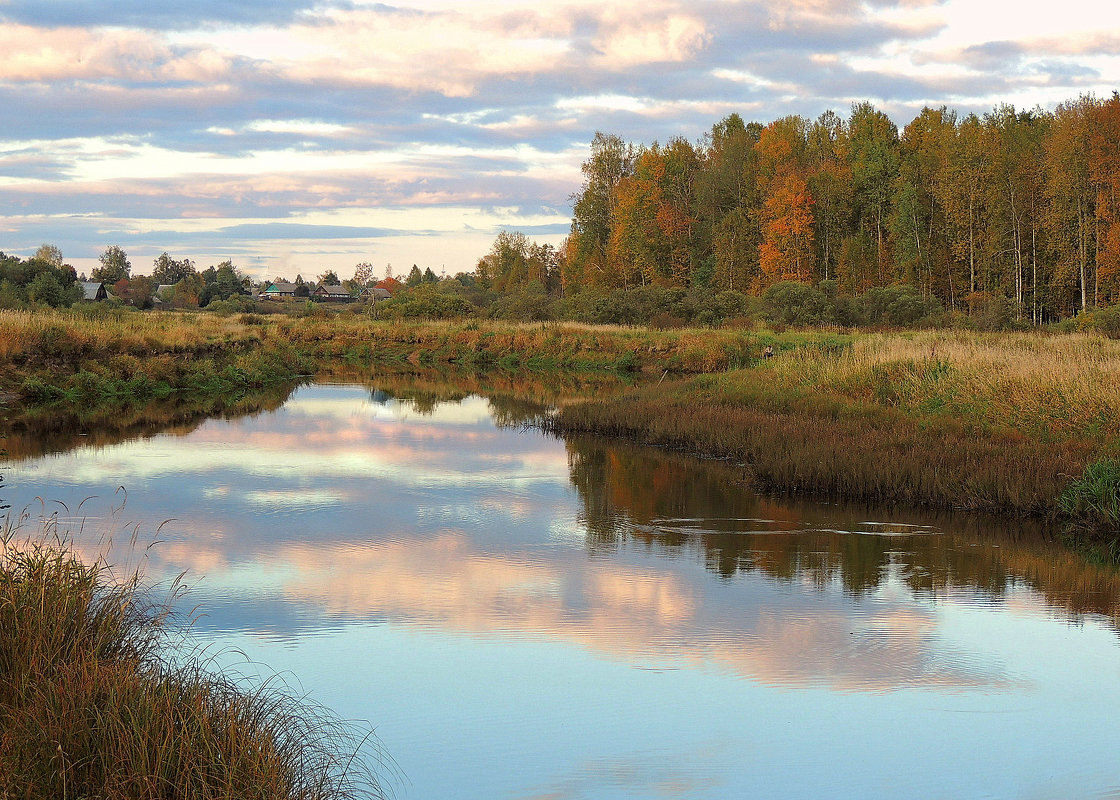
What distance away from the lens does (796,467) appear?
15.0 metres

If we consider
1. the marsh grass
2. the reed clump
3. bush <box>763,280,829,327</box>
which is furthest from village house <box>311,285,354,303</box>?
the reed clump

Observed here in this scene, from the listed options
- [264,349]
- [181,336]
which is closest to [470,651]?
[181,336]

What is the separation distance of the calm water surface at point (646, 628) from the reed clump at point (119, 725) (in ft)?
2.70

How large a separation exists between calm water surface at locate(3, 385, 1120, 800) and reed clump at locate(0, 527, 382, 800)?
32.3 inches

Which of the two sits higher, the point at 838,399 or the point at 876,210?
the point at 876,210

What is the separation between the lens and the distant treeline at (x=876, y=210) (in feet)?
154

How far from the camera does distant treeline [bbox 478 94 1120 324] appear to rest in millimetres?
47000

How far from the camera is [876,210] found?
210ft

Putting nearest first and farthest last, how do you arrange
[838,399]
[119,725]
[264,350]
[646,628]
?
[119,725], [646,628], [838,399], [264,350]

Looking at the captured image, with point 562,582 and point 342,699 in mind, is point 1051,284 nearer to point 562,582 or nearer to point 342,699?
point 562,582

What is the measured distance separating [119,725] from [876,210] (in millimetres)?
Answer: 64483

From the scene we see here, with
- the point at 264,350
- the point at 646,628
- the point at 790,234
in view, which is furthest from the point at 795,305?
the point at 646,628

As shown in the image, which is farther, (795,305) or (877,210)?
(877,210)

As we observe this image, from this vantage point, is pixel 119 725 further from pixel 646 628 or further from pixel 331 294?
pixel 331 294
